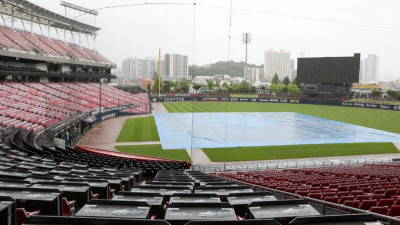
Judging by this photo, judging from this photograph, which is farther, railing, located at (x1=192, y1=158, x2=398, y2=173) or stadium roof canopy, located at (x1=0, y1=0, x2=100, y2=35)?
stadium roof canopy, located at (x1=0, y1=0, x2=100, y2=35)

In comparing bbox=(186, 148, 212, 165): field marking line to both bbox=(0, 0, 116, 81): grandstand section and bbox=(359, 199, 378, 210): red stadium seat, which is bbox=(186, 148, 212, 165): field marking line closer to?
bbox=(359, 199, 378, 210): red stadium seat

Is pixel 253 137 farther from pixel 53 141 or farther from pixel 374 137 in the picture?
pixel 53 141

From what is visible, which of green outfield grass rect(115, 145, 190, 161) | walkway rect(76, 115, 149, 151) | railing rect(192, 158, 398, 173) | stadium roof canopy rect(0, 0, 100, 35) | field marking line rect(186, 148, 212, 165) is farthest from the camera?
stadium roof canopy rect(0, 0, 100, 35)

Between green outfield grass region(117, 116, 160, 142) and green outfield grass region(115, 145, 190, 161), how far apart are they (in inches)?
139

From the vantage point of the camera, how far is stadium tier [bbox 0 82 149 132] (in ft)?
98.0

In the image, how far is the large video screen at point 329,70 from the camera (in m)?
78.5

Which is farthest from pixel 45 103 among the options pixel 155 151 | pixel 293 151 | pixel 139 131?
pixel 293 151

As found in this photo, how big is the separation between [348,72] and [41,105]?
69779mm

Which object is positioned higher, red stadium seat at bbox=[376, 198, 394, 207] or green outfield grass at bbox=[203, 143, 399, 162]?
red stadium seat at bbox=[376, 198, 394, 207]

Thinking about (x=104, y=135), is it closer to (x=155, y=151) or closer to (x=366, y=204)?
(x=155, y=151)

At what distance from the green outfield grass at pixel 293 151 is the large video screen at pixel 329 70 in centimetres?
4991

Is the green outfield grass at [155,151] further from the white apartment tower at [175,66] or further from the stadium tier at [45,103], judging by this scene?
the white apartment tower at [175,66]

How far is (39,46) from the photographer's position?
5562 centimetres

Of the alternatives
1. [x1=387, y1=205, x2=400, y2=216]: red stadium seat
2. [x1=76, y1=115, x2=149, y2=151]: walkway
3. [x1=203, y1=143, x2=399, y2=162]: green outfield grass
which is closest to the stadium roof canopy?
[x1=76, y1=115, x2=149, y2=151]: walkway
